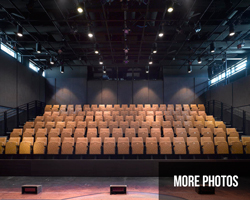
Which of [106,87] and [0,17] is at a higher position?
[0,17]

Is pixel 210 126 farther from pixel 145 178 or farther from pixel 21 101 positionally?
pixel 21 101

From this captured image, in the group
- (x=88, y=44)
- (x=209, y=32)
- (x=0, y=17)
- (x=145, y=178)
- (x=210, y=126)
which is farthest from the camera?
(x=88, y=44)

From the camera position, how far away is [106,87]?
505 inches

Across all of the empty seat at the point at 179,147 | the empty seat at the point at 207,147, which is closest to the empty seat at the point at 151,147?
the empty seat at the point at 179,147

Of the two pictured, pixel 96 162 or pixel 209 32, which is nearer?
pixel 96 162

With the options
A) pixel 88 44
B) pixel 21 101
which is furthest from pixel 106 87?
pixel 21 101

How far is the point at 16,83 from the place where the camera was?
9.65 m

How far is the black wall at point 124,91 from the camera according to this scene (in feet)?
41.8

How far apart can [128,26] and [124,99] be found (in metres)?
5.63

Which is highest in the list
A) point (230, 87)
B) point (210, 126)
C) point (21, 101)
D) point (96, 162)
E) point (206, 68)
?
point (206, 68)

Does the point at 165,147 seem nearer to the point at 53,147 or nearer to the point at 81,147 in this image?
the point at 81,147

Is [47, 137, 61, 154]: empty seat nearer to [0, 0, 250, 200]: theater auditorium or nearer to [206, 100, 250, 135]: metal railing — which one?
[0, 0, 250, 200]: theater auditorium

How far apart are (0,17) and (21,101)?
4245 mm

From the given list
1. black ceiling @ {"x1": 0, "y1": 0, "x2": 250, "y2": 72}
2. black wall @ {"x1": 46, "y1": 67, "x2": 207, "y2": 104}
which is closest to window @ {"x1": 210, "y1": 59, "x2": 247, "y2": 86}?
black ceiling @ {"x1": 0, "y1": 0, "x2": 250, "y2": 72}
